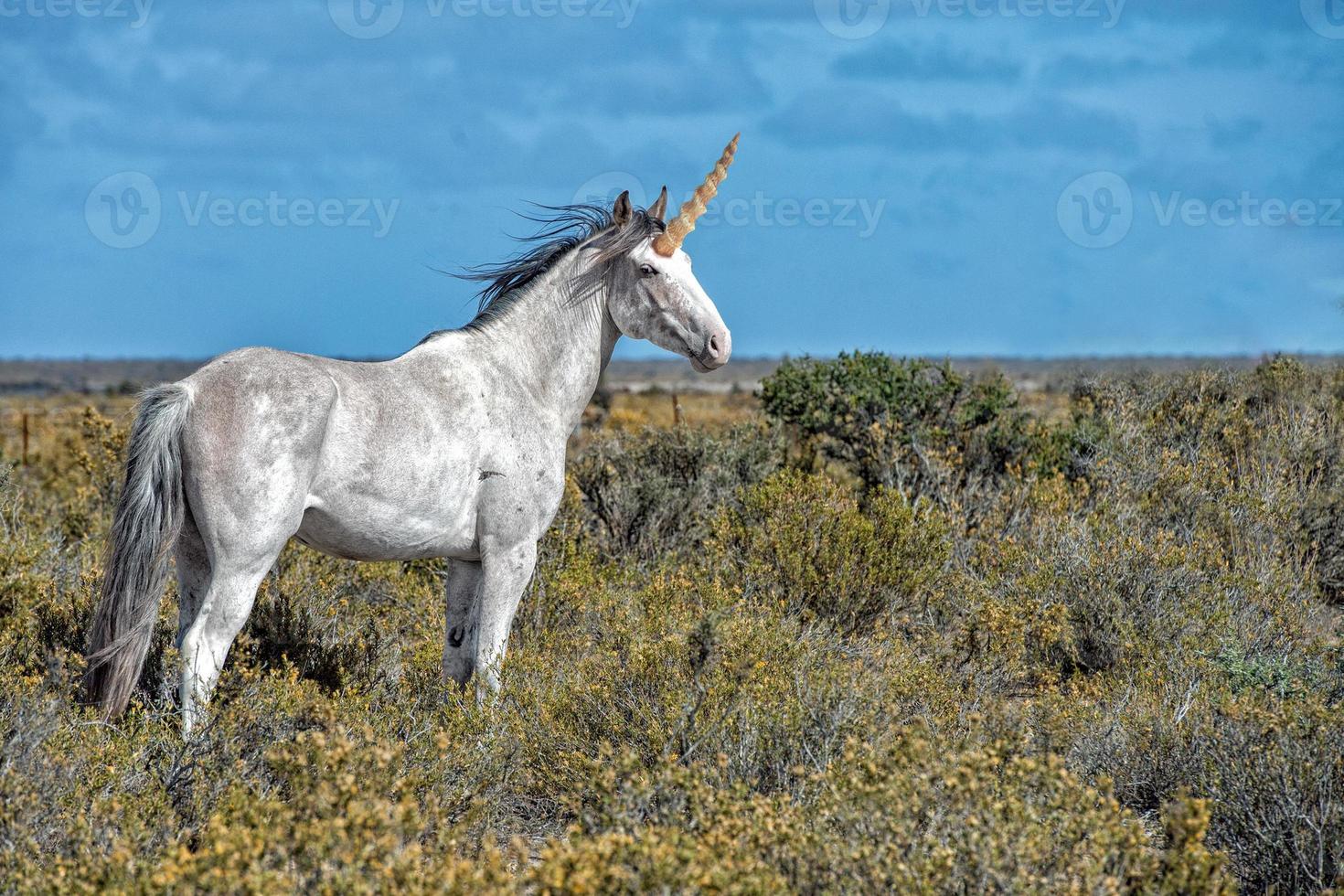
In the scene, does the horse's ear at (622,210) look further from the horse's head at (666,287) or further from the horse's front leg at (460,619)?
the horse's front leg at (460,619)

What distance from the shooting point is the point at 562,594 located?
21.3 ft

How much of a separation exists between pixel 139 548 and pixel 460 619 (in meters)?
Answer: 1.46

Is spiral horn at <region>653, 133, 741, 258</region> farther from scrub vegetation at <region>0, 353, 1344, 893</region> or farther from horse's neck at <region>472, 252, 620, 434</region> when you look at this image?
scrub vegetation at <region>0, 353, 1344, 893</region>

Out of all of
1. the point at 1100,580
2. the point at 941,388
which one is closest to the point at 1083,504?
the point at 941,388

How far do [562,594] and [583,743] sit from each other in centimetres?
177

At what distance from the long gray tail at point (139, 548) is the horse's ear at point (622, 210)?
2074 millimetres

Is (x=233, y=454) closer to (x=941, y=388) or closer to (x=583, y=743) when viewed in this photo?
(x=583, y=743)

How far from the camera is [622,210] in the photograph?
5.34 metres

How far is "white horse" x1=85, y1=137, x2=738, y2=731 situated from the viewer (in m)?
4.31

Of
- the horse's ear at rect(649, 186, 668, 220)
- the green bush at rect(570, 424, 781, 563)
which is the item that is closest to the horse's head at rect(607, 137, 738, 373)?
the horse's ear at rect(649, 186, 668, 220)

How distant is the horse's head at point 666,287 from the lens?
536cm

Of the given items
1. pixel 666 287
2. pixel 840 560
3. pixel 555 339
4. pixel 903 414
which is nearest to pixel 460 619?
pixel 555 339

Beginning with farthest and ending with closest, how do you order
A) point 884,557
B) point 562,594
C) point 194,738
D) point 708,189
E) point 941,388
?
point 941,388 < point 884,557 < point 562,594 < point 708,189 < point 194,738

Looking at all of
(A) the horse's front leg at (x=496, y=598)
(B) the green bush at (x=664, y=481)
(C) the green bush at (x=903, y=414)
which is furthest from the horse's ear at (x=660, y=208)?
(C) the green bush at (x=903, y=414)
